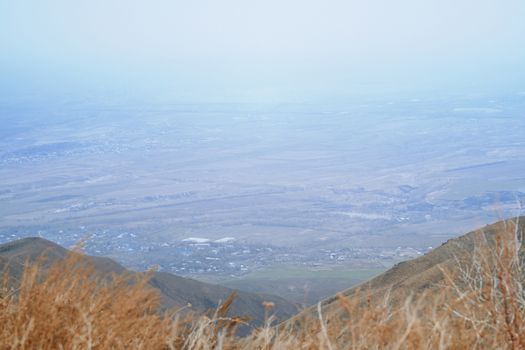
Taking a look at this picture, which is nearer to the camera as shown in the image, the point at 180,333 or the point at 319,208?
the point at 180,333

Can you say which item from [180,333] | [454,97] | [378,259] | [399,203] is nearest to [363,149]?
[399,203]

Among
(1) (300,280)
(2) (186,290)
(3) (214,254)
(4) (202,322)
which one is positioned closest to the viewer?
(4) (202,322)

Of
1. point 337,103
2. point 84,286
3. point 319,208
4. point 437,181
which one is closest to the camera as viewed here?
point 84,286

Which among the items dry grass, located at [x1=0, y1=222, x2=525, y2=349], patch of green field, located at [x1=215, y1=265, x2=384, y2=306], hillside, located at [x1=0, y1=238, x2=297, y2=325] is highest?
dry grass, located at [x1=0, y1=222, x2=525, y2=349]

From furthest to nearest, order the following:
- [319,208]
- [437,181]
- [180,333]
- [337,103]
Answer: [337,103]
[437,181]
[319,208]
[180,333]

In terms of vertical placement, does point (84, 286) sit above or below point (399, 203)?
above

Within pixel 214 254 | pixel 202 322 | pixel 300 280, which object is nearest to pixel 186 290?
pixel 300 280

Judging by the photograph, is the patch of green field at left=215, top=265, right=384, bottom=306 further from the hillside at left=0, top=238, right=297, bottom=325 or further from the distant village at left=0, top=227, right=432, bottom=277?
the hillside at left=0, top=238, right=297, bottom=325

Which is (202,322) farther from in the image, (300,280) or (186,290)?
(300,280)

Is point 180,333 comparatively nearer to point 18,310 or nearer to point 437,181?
point 18,310

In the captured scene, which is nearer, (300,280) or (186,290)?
(186,290)

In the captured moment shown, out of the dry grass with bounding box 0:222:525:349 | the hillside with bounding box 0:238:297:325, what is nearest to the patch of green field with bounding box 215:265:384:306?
the hillside with bounding box 0:238:297:325
